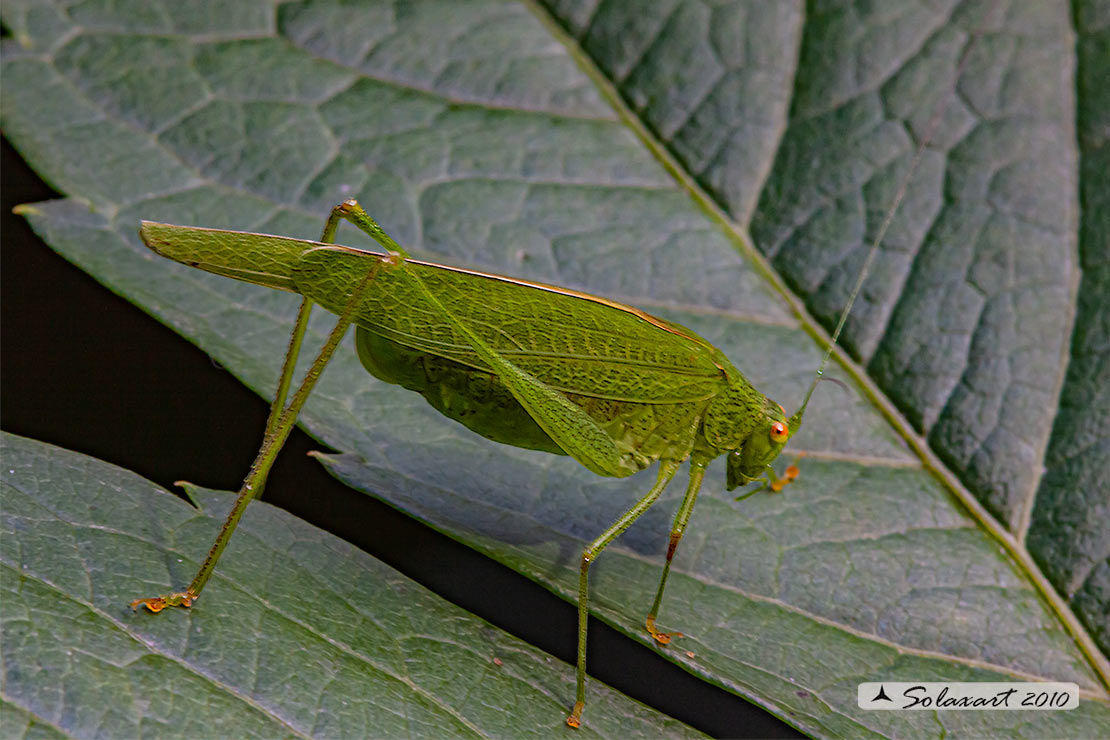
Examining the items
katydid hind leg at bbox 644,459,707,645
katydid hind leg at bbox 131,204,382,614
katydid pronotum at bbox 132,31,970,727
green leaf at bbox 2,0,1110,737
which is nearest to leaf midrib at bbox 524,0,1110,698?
green leaf at bbox 2,0,1110,737

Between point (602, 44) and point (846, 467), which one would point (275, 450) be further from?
point (602, 44)

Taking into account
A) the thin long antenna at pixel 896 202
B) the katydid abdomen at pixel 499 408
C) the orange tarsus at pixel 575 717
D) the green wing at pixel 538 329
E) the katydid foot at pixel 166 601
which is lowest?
the orange tarsus at pixel 575 717

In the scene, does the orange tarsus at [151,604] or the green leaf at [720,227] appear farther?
the green leaf at [720,227]

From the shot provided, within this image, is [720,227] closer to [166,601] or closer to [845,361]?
[845,361]

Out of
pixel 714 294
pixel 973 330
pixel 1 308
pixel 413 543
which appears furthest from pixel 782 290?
pixel 1 308

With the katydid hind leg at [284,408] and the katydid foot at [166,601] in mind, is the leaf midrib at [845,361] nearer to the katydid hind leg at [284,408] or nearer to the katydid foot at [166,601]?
the katydid hind leg at [284,408]

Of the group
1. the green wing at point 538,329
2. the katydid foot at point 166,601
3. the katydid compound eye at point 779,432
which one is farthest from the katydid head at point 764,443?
the katydid foot at point 166,601

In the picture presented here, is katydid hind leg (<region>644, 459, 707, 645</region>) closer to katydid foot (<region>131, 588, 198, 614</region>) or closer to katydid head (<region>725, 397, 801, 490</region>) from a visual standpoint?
katydid head (<region>725, 397, 801, 490</region>)
